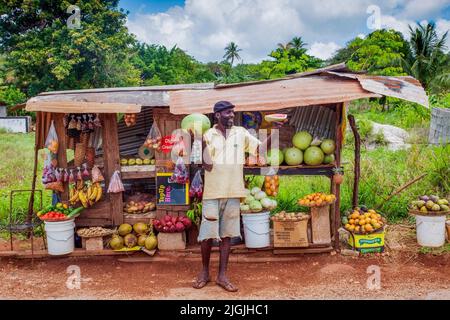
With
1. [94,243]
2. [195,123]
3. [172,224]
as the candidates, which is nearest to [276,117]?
[195,123]

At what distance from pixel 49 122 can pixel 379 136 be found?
11741 millimetres

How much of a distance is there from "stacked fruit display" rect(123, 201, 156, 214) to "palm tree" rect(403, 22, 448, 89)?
2767 centimetres

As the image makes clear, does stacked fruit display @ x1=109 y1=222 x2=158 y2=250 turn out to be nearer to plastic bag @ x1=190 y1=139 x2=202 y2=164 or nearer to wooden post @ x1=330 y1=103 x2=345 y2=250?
plastic bag @ x1=190 y1=139 x2=202 y2=164

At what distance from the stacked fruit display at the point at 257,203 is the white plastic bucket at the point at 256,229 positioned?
79 mm

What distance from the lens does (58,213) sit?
6.18 m

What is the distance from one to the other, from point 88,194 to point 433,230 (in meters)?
4.68

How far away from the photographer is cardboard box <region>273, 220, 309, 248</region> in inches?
237

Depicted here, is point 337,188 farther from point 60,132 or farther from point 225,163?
point 60,132

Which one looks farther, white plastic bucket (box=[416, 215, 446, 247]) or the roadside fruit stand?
white plastic bucket (box=[416, 215, 446, 247])

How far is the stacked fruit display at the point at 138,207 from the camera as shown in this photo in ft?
21.3

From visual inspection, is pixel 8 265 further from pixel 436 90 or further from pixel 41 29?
pixel 436 90

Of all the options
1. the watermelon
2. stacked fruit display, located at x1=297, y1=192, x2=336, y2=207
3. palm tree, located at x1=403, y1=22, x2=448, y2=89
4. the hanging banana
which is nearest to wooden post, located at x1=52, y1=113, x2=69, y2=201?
the hanging banana

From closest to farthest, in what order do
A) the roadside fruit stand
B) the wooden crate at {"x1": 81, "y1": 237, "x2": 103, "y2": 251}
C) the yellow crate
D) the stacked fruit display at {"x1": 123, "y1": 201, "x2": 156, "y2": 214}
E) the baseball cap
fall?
1. the baseball cap
2. the roadside fruit stand
3. the yellow crate
4. the wooden crate at {"x1": 81, "y1": 237, "x2": 103, "y2": 251}
5. the stacked fruit display at {"x1": 123, "y1": 201, "x2": 156, "y2": 214}
